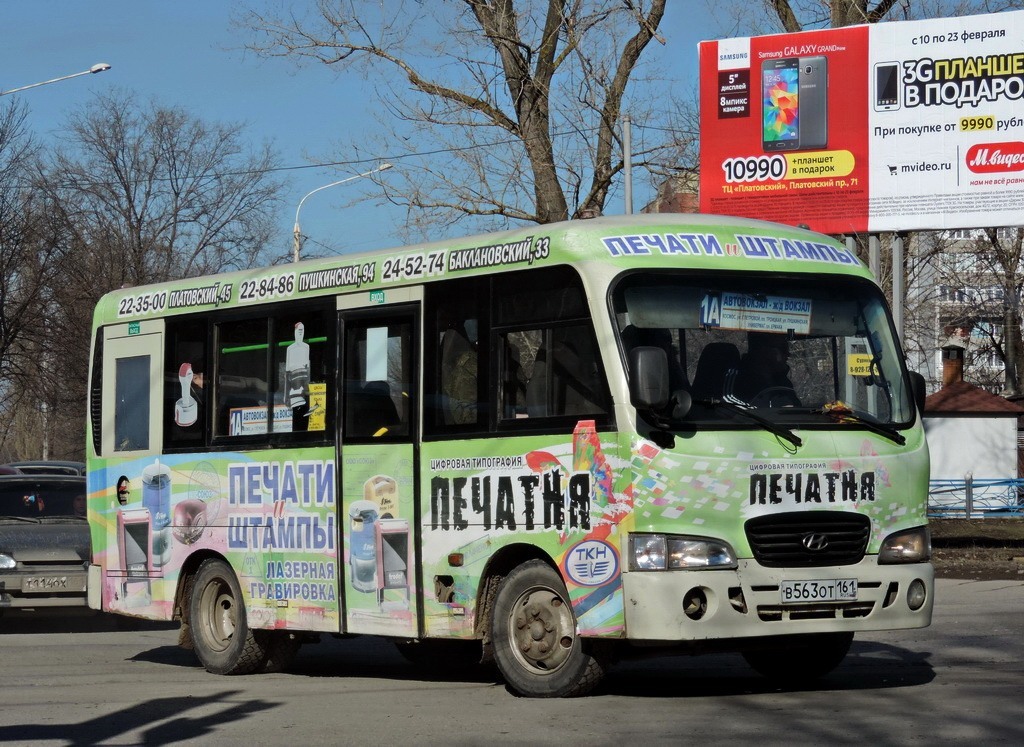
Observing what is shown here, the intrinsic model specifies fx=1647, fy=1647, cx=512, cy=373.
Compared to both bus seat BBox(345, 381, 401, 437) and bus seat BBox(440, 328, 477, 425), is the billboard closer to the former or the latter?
bus seat BBox(345, 381, 401, 437)

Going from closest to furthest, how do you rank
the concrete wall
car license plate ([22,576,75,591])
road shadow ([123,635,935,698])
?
road shadow ([123,635,935,698]), car license plate ([22,576,75,591]), the concrete wall

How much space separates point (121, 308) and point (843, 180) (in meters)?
13.7

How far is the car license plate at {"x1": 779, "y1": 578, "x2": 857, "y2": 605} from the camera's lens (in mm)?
9109

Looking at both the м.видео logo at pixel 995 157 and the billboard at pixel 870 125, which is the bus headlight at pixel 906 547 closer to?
the billboard at pixel 870 125

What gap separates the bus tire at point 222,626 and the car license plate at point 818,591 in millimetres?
4606

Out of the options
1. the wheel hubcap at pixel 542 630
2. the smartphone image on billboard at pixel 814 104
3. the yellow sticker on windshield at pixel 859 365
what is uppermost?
the smartphone image on billboard at pixel 814 104

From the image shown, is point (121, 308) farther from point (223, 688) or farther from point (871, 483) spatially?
point (871, 483)

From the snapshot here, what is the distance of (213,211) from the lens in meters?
60.4

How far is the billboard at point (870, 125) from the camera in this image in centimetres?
2388

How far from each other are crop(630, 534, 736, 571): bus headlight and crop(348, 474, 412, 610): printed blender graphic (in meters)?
2.11

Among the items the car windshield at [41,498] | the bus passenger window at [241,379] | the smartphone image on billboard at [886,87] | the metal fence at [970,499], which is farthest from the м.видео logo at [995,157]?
the bus passenger window at [241,379]

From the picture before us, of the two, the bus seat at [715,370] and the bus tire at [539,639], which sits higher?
the bus seat at [715,370]

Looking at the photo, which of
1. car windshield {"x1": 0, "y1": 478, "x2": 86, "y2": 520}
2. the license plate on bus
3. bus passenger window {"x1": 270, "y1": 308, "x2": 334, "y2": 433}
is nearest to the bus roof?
bus passenger window {"x1": 270, "y1": 308, "x2": 334, "y2": 433}

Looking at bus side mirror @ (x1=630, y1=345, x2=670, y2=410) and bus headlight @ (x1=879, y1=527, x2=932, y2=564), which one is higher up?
bus side mirror @ (x1=630, y1=345, x2=670, y2=410)
